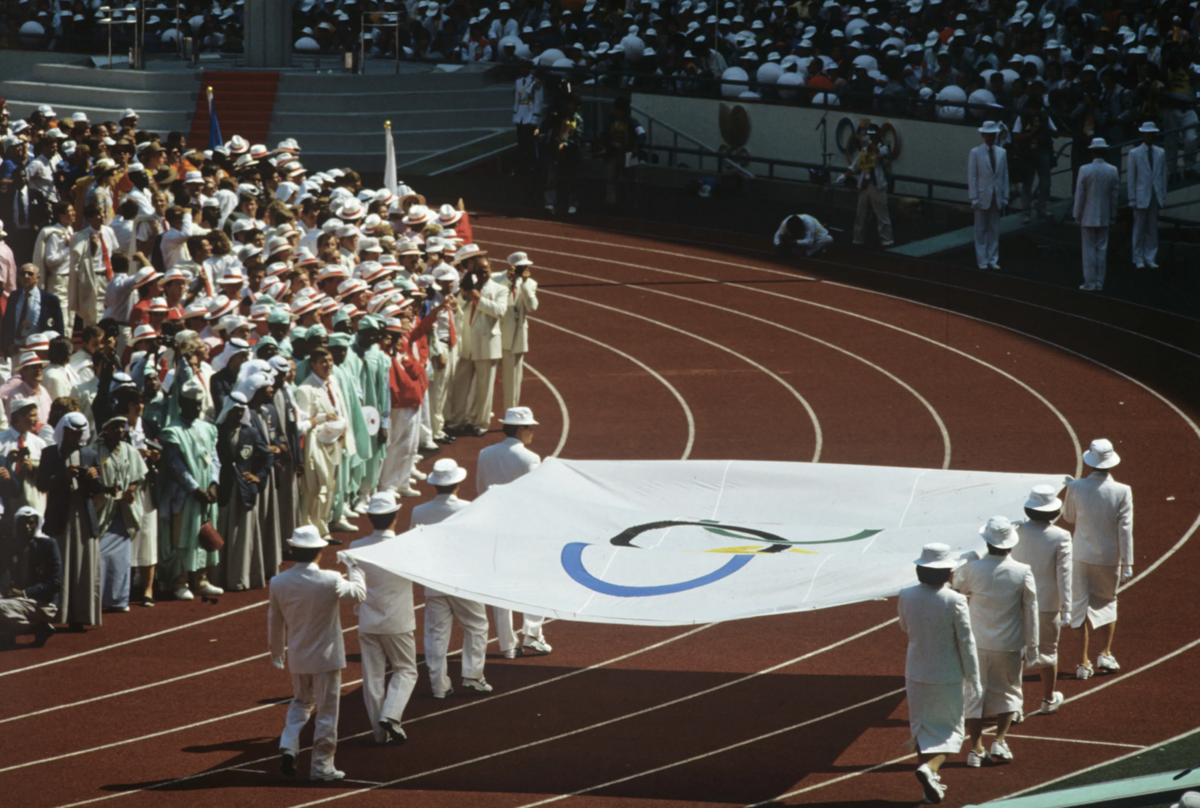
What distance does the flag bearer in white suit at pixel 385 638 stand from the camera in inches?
363

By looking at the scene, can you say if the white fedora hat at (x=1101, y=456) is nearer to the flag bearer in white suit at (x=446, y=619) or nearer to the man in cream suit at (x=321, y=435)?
the flag bearer in white suit at (x=446, y=619)

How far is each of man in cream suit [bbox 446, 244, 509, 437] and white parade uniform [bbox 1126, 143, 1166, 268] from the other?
29.5 ft

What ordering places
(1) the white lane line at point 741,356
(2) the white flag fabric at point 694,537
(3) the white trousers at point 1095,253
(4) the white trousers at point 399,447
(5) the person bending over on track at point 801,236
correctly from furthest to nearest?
1. (5) the person bending over on track at point 801,236
2. (3) the white trousers at point 1095,253
3. (1) the white lane line at point 741,356
4. (4) the white trousers at point 399,447
5. (2) the white flag fabric at point 694,537

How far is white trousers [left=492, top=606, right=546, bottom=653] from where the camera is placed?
10.7 m

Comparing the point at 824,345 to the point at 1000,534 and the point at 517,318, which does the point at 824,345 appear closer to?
the point at 517,318

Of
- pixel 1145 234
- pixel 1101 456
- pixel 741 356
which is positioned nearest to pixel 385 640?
pixel 1101 456

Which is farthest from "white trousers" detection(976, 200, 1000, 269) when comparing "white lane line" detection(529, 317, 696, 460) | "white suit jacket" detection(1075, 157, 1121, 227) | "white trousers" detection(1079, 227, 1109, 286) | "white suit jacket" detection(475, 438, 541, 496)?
"white suit jacket" detection(475, 438, 541, 496)

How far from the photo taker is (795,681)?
33.9 feet

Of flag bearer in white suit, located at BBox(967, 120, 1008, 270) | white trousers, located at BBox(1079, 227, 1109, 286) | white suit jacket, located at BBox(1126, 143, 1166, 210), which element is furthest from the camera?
flag bearer in white suit, located at BBox(967, 120, 1008, 270)

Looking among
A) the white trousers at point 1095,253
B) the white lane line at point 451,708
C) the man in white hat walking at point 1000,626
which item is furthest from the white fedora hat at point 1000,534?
the white trousers at point 1095,253

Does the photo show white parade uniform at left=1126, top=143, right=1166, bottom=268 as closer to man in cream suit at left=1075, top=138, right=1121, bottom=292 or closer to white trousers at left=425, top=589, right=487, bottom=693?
man in cream suit at left=1075, top=138, right=1121, bottom=292

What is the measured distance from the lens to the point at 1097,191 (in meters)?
20.2

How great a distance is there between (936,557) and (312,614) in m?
3.31

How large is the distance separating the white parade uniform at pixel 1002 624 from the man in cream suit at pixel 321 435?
5.44 m
